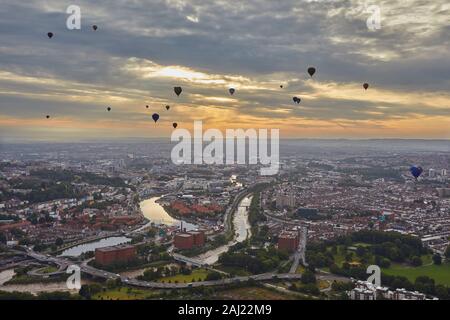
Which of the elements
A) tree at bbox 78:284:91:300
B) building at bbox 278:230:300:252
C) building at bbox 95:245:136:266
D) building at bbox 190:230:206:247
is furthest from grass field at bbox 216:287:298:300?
building at bbox 190:230:206:247

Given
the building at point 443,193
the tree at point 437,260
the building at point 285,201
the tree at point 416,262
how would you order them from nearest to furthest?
the tree at point 416,262 → the tree at point 437,260 → the building at point 285,201 → the building at point 443,193

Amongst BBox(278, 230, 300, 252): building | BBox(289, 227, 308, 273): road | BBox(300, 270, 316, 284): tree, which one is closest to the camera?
BBox(300, 270, 316, 284): tree

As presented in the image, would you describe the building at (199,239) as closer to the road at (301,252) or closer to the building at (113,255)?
the building at (113,255)

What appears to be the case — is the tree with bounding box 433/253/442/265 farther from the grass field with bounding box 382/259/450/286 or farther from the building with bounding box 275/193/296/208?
the building with bounding box 275/193/296/208

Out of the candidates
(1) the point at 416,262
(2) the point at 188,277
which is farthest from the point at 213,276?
(1) the point at 416,262

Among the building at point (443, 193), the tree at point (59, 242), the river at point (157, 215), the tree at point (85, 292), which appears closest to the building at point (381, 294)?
the tree at point (85, 292)
